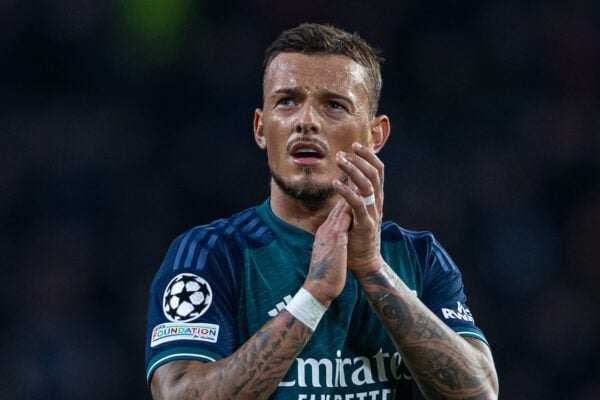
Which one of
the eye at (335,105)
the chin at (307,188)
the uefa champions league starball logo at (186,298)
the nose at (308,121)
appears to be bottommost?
the uefa champions league starball logo at (186,298)

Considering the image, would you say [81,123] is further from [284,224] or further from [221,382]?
[221,382]

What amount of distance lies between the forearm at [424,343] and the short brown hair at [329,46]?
2.67 feet

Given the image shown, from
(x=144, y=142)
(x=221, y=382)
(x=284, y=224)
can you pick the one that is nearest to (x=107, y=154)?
(x=144, y=142)

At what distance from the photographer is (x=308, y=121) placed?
3.45 metres

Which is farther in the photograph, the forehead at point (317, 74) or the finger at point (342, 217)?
the forehead at point (317, 74)

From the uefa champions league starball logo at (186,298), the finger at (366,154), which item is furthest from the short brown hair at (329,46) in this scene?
the uefa champions league starball logo at (186,298)

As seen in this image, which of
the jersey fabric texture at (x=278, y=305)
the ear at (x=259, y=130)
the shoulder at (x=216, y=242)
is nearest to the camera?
the jersey fabric texture at (x=278, y=305)

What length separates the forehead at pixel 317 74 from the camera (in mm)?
3543

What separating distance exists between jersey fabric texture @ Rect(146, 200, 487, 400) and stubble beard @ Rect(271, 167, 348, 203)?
0.17 m

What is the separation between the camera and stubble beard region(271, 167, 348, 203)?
137 inches

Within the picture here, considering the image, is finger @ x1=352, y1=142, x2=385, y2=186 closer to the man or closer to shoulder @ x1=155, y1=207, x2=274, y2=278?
the man

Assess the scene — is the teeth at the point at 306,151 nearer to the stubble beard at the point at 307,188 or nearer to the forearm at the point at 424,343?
the stubble beard at the point at 307,188

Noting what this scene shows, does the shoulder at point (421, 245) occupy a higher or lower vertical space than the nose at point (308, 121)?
lower

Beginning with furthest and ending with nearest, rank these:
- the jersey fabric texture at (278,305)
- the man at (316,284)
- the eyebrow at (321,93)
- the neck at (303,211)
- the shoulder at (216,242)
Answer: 1. the neck at (303,211)
2. the eyebrow at (321,93)
3. the shoulder at (216,242)
4. the jersey fabric texture at (278,305)
5. the man at (316,284)
